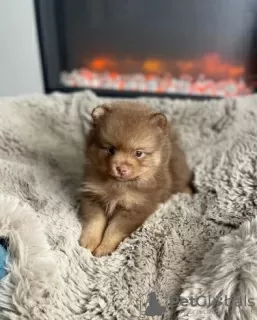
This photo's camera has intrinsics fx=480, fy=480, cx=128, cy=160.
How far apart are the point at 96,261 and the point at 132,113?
46 cm

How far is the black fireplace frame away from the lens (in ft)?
8.95

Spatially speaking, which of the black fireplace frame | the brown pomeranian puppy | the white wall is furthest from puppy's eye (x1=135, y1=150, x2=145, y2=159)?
the white wall

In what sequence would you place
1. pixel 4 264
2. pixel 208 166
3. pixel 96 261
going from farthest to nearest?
pixel 208 166 → pixel 96 261 → pixel 4 264

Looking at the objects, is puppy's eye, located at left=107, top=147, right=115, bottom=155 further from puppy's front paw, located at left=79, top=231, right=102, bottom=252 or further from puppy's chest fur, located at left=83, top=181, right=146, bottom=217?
puppy's front paw, located at left=79, top=231, right=102, bottom=252

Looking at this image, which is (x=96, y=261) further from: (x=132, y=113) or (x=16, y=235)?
(x=132, y=113)

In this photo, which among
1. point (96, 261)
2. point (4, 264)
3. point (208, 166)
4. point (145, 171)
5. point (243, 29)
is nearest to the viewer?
point (4, 264)

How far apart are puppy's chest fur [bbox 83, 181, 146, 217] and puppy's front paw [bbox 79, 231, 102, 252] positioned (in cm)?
12

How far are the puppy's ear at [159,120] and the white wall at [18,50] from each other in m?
1.49

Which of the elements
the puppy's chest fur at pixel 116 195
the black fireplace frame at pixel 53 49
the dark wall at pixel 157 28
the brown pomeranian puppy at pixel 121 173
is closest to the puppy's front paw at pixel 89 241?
the brown pomeranian puppy at pixel 121 173

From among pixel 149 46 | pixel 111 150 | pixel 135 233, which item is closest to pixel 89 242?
pixel 135 233

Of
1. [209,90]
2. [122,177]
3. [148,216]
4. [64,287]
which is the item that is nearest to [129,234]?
[148,216]

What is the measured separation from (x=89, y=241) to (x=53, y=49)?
5.51 feet

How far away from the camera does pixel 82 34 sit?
2.93 metres

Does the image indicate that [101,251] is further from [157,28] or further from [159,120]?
[157,28]
